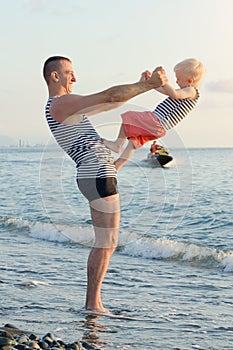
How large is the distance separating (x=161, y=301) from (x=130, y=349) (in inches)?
66.7

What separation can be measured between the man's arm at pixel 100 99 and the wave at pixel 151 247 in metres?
3.58

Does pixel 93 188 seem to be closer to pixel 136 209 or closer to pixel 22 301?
pixel 22 301

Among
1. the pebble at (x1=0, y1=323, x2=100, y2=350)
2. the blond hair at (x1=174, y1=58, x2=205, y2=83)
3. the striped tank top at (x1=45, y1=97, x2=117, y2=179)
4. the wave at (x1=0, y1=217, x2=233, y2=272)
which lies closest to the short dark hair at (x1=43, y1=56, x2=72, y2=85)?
the striped tank top at (x1=45, y1=97, x2=117, y2=179)

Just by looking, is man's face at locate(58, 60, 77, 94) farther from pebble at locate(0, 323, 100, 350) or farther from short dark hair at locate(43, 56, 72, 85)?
pebble at locate(0, 323, 100, 350)

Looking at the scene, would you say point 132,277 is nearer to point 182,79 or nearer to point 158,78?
point 182,79

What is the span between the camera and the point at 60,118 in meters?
5.45

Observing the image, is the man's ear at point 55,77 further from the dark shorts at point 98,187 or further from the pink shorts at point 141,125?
the dark shorts at point 98,187

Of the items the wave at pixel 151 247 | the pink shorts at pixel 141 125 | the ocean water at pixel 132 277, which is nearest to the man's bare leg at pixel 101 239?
the ocean water at pixel 132 277

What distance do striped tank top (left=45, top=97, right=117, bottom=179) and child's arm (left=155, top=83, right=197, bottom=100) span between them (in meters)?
0.72

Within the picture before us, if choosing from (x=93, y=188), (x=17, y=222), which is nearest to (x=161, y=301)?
(x=93, y=188)

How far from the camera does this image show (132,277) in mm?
8180

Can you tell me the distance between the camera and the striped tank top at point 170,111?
5.33 meters

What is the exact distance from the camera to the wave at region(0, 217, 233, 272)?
10.2 meters

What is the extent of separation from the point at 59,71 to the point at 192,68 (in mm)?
1061
